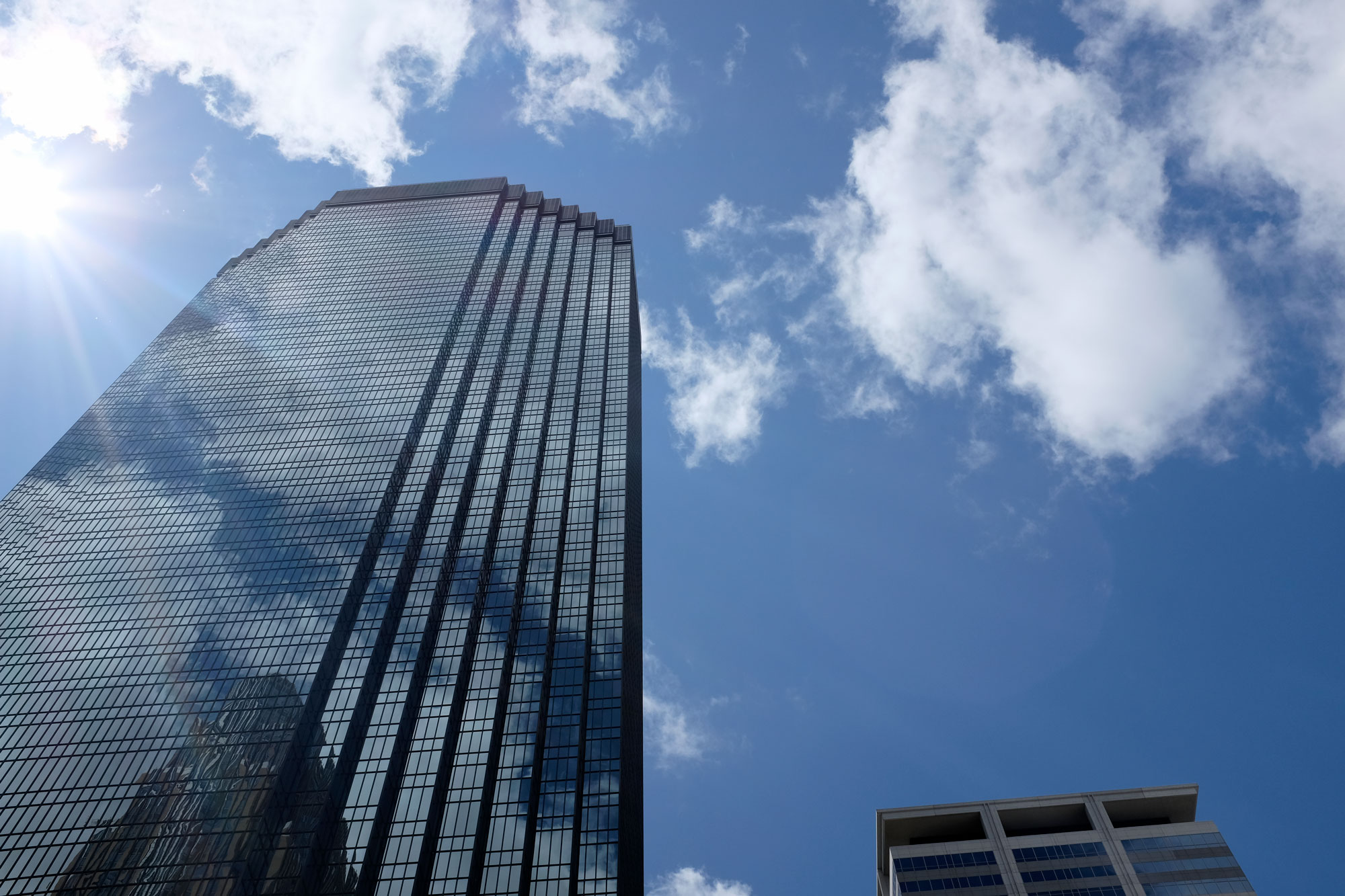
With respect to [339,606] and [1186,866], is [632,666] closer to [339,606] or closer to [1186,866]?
[339,606]

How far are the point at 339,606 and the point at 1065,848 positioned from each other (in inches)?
3093

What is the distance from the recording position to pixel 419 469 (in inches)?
5128

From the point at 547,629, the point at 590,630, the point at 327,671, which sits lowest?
the point at 327,671

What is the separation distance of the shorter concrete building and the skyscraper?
29.7 m

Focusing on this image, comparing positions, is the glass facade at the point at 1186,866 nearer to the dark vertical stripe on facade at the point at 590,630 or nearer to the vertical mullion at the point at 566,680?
the dark vertical stripe on facade at the point at 590,630

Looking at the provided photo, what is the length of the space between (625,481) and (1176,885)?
260 feet

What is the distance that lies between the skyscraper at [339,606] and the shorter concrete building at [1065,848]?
97.3ft

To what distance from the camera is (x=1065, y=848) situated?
95938 mm

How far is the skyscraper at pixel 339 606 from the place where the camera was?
3593 inches

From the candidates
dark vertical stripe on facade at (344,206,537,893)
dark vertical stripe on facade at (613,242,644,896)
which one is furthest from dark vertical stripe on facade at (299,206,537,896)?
dark vertical stripe on facade at (613,242,644,896)

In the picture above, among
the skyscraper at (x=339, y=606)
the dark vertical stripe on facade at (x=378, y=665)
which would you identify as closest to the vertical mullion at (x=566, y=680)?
the skyscraper at (x=339, y=606)

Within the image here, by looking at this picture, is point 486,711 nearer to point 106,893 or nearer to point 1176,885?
point 106,893

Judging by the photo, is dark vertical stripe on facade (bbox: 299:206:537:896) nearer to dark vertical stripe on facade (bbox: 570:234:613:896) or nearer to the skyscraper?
the skyscraper

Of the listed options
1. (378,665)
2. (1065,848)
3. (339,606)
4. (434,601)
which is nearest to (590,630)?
(434,601)
